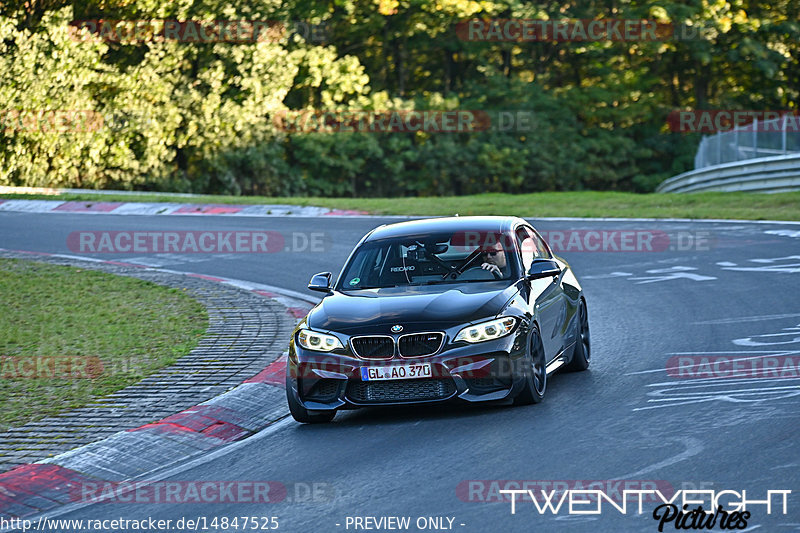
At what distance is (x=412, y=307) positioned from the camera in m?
8.77

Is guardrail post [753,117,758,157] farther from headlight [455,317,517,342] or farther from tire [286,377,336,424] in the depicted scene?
tire [286,377,336,424]

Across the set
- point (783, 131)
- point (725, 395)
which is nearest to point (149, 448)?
point (725, 395)

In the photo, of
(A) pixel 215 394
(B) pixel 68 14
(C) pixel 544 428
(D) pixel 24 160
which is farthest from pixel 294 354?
(B) pixel 68 14

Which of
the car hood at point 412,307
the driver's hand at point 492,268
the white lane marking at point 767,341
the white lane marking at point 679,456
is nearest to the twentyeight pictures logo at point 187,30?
the white lane marking at point 767,341

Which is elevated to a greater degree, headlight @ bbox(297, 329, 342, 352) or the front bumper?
headlight @ bbox(297, 329, 342, 352)

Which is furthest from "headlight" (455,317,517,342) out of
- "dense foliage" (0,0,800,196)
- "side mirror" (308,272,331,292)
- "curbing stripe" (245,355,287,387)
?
"dense foliage" (0,0,800,196)

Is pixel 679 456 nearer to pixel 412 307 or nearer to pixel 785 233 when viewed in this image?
pixel 412 307

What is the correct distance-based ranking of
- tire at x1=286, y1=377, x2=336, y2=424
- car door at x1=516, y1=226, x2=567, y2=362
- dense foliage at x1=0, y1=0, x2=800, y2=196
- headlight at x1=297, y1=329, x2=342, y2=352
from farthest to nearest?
dense foliage at x1=0, y1=0, x2=800, y2=196, car door at x1=516, y1=226, x2=567, y2=362, tire at x1=286, y1=377, x2=336, y2=424, headlight at x1=297, y1=329, x2=342, y2=352

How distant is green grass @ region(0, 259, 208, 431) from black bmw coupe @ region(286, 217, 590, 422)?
7.10ft

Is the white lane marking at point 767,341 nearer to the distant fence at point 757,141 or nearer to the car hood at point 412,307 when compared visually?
the car hood at point 412,307

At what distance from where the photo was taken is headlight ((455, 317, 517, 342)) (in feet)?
27.8

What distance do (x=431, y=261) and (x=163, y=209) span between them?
19.7m

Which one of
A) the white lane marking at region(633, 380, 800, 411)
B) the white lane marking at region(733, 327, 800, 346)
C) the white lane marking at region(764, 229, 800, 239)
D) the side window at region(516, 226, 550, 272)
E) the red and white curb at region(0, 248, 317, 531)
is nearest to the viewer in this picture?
the red and white curb at region(0, 248, 317, 531)

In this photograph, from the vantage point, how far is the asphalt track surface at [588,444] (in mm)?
6234
